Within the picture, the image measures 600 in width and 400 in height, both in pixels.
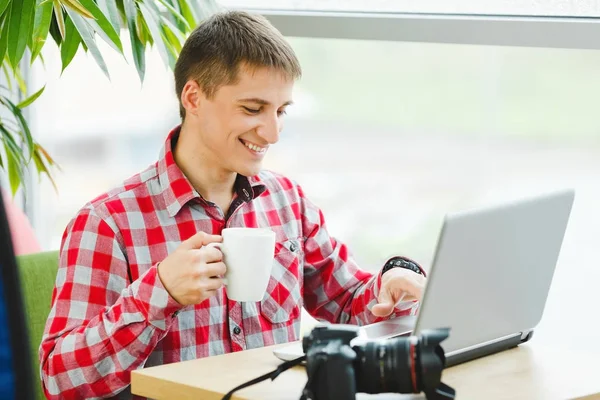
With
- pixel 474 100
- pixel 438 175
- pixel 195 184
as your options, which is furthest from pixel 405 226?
pixel 195 184

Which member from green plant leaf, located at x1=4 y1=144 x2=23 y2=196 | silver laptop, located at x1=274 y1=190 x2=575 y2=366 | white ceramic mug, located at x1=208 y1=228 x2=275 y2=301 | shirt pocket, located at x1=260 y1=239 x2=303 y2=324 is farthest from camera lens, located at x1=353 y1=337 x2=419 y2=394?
green plant leaf, located at x1=4 y1=144 x2=23 y2=196

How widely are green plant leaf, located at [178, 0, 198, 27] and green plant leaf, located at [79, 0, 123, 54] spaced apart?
0.33 m

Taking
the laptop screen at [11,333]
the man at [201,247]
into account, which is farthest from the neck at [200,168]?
the laptop screen at [11,333]

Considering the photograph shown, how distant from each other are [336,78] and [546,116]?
59 centimetres

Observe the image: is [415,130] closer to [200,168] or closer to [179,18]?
[179,18]

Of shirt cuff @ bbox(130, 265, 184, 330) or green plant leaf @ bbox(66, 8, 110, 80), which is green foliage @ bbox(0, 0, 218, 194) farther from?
shirt cuff @ bbox(130, 265, 184, 330)

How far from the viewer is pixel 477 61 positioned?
233cm

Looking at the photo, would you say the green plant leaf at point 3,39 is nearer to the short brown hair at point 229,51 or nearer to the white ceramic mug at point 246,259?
the short brown hair at point 229,51

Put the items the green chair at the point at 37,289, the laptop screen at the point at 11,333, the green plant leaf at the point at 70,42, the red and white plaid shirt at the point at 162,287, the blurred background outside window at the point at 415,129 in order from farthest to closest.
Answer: the blurred background outside window at the point at 415,129, the green plant leaf at the point at 70,42, the green chair at the point at 37,289, the red and white plaid shirt at the point at 162,287, the laptop screen at the point at 11,333

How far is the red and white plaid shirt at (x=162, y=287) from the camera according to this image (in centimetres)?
155

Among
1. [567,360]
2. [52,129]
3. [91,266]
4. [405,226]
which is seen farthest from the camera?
[52,129]

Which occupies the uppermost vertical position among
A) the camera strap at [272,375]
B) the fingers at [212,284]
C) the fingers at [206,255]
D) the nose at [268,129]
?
the nose at [268,129]

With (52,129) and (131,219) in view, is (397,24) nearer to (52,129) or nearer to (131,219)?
(131,219)

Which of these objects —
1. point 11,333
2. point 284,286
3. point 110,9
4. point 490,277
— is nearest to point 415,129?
point 284,286
